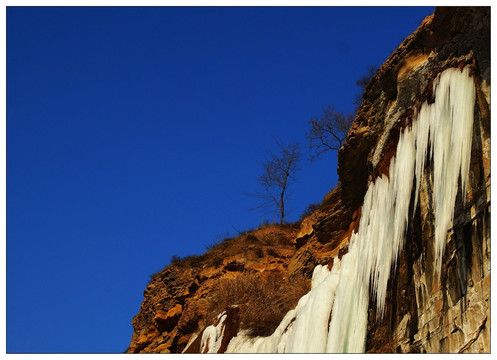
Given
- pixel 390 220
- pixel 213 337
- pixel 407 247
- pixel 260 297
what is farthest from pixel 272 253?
pixel 407 247

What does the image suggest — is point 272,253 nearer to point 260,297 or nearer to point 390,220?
point 260,297

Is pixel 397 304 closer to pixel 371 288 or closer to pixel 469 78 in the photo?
pixel 371 288

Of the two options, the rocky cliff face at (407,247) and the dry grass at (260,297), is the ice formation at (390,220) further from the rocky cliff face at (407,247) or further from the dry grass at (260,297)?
the dry grass at (260,297)

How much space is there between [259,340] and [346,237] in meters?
4.24

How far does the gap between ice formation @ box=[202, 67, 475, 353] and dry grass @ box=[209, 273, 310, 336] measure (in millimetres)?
1653

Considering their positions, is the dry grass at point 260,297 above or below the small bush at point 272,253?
below

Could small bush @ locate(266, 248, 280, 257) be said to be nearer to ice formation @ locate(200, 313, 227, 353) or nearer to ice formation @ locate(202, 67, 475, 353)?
ice formation @ locate(200, 313, 227, 353)

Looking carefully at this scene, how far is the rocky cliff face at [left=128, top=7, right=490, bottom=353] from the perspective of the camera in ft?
36.5

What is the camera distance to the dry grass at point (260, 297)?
57.6 ft

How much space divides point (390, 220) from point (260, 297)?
7.51 m

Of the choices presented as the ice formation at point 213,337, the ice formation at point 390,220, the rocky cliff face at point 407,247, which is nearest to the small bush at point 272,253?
the rocky cliff face at point 407,247

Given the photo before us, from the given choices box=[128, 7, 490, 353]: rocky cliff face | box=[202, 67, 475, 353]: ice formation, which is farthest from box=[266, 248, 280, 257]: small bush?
box=[202, 67, 475, 353]: ice formation

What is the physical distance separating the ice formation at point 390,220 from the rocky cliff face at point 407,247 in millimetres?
149
